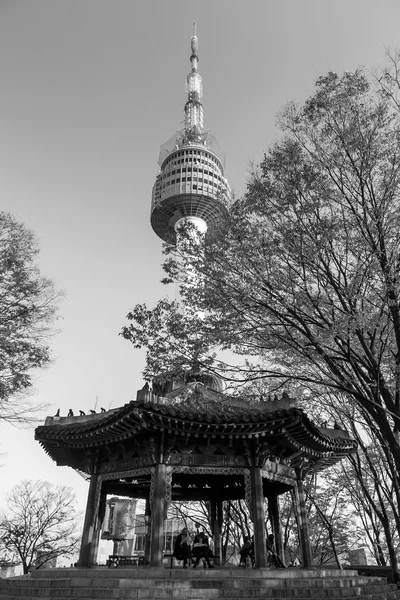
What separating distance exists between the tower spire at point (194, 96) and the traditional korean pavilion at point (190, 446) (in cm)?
6576

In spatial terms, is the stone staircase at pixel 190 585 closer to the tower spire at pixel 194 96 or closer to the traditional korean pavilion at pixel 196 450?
the traditional korean pavilion at pixel 196 450

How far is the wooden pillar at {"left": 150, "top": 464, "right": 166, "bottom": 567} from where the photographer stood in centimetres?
Answer: 1130

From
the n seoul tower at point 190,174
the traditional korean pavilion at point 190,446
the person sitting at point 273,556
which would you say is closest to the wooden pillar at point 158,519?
the traditional korean pavilion at point 190,446

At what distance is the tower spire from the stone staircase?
230 feet

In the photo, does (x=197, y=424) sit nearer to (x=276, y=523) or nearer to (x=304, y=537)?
(x=304, y=537)

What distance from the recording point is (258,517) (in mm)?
12023

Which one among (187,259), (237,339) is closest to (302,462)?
(237,339)

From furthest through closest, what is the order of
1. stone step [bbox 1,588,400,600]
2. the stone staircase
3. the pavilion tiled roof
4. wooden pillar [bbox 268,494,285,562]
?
→ wooden pillar [bbox 268,494,285,562] → the pavilion tiled roof → the stone staircase → stone step [bbox 1,588,400,600]

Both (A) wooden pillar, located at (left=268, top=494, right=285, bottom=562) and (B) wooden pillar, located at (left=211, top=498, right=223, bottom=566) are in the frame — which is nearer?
(A) wooden pillar, located at (left=268, top=494, right=285, bottom=562)

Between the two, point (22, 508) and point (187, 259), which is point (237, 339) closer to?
point (187, 259)

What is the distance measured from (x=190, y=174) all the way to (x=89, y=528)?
6002cm

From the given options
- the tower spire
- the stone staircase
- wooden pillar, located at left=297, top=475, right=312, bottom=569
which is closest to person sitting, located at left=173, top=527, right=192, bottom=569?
→ the stone staircase

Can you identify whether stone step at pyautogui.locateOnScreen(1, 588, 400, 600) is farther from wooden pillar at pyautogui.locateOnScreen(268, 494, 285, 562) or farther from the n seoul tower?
the n seoul tower

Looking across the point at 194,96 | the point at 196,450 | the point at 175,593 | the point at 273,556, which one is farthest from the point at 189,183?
the point at 175,593
